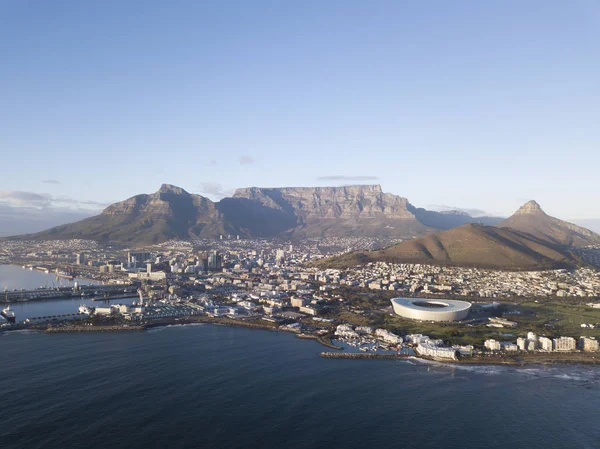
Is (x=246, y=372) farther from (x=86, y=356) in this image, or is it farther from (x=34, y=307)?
(x=34, y=307)

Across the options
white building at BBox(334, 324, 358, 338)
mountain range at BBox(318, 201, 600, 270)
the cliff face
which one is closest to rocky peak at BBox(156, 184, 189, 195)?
the cliff face

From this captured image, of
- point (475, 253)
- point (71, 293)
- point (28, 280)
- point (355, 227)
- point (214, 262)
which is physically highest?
point (355, 227)

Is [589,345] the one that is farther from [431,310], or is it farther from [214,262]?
[214,262]

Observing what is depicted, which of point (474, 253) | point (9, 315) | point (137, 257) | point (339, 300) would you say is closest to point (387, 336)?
point (339, 300)

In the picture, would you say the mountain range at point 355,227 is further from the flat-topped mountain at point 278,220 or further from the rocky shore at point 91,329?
→ the rocky shore at point 91,329

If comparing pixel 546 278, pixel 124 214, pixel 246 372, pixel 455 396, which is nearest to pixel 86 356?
pixel 246 372

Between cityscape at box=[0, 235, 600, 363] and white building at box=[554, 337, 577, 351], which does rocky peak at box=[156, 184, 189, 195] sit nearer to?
cityscape at box=[0, 235, 600, 363]

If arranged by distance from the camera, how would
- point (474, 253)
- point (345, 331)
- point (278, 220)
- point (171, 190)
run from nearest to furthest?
point (345, 331)
point (474, 253)
point (171, 190)
point (278, 220)
